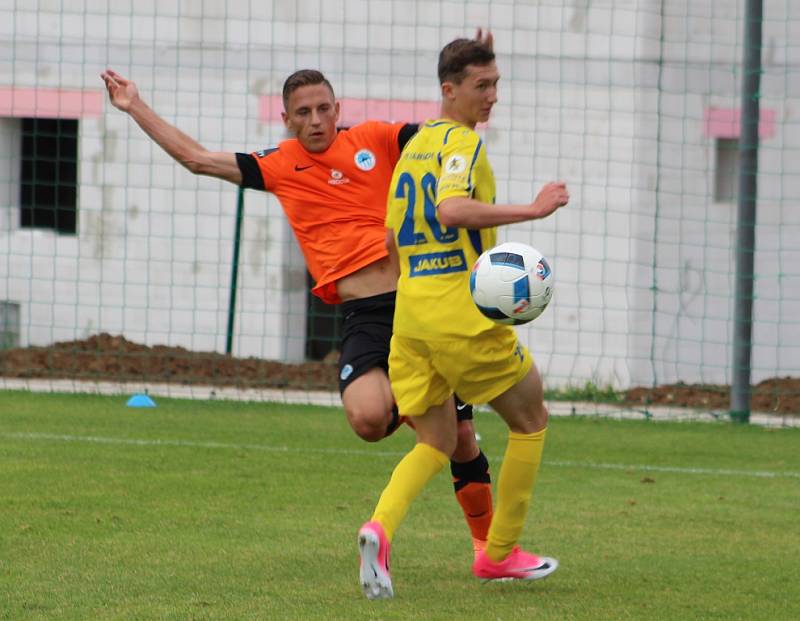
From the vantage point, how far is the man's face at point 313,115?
648 centimetres

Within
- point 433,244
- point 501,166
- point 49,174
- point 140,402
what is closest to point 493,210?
point 433,244

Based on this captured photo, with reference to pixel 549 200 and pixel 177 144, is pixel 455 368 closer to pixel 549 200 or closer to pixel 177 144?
pixel 549 200

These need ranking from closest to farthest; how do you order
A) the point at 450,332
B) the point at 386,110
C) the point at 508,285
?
the point at 508,285 → the point at 450,332 → the point at 386,110

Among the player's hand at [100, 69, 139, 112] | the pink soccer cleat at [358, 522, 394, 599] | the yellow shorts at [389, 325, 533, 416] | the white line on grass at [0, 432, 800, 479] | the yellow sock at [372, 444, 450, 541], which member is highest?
the player's hand at [100, 69, 139, 112]

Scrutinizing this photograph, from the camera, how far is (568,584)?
5.70 meters

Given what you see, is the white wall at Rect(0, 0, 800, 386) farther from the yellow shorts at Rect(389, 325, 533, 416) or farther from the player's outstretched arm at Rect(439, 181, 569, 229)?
the player's outstretched arm at Rect(439, 181, 569, 229)

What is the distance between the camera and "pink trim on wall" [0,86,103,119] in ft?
51.7

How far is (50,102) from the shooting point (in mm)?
15875

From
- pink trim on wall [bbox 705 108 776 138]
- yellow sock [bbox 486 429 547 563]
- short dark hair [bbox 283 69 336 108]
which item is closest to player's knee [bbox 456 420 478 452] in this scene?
yellow sock [bbox 486 429 547 563]

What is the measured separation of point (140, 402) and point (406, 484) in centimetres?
663

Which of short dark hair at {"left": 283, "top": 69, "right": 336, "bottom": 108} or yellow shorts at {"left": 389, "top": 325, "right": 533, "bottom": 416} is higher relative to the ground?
short dark hair at {"left": 283, "top": 69, "right": 336, "bottom": 108}

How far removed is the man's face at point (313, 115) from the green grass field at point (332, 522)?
168cm

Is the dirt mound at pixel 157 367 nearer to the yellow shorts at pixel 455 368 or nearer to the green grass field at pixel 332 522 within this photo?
the green grass field at pixel 332 522

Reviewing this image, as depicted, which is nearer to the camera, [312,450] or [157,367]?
[312,450]
